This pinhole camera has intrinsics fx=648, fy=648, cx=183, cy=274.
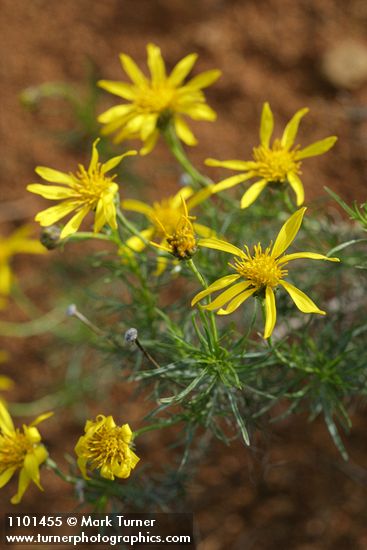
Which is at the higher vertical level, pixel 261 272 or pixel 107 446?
pixel 261 272

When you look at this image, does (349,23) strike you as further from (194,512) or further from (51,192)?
(194,512)

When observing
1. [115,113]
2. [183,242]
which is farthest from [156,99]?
[183,242]

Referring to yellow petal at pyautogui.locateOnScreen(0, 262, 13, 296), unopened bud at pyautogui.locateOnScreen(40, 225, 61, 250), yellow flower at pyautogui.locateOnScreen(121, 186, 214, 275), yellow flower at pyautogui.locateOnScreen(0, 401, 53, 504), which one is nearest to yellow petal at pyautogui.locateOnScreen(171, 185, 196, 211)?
yellow flower at pyautogui.locateOnScreen(121, 186, 214, 275)

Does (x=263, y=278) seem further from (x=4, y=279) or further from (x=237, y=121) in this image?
(x=237, y=121)

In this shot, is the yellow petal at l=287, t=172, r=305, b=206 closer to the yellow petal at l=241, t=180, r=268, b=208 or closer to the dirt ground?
the yellow petal at l=241, t=180, r=268, b=208

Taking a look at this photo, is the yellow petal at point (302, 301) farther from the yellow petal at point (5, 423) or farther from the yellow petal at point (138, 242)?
the yellow petal at point (5, 423)

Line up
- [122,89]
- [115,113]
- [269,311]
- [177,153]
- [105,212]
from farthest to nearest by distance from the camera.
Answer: [122,89]
[115,113]
[177,153]
[105,212]
[269,311]
